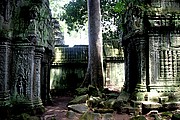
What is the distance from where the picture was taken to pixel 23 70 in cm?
720

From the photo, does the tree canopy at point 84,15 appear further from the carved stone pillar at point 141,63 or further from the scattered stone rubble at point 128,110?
the scattered stone rubble at point 128,110

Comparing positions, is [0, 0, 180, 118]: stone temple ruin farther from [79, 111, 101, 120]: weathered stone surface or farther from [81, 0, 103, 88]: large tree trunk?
[81, 0, 103, 88]: large tree trunk

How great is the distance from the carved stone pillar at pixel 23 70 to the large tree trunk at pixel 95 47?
4.87m

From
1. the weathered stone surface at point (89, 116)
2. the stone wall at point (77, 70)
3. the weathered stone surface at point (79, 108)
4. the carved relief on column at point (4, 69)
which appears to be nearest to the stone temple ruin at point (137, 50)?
the carved relief on column at point (4, 69)

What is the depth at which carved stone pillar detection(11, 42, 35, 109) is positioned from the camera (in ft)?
23.5

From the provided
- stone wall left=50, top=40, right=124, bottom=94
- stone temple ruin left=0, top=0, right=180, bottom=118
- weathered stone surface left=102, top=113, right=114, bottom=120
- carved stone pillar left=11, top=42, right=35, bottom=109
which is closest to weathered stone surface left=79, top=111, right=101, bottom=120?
weathered stone surface left=102, top=113, right=114, bottom=120

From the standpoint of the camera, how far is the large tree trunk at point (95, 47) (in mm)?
11672

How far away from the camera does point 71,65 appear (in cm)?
1554

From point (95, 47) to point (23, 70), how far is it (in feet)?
17.5

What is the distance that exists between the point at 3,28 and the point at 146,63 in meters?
4.49

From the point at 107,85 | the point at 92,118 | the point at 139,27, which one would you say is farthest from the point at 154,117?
the point at 107,85

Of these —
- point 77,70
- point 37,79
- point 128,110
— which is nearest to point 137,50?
point 128,110

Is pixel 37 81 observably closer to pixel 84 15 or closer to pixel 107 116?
pixel 107 116

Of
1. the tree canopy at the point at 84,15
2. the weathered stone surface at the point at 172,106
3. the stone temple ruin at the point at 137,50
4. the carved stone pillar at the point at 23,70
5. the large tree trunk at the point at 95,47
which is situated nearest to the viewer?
the weathered stone surface at the point at 172,106
